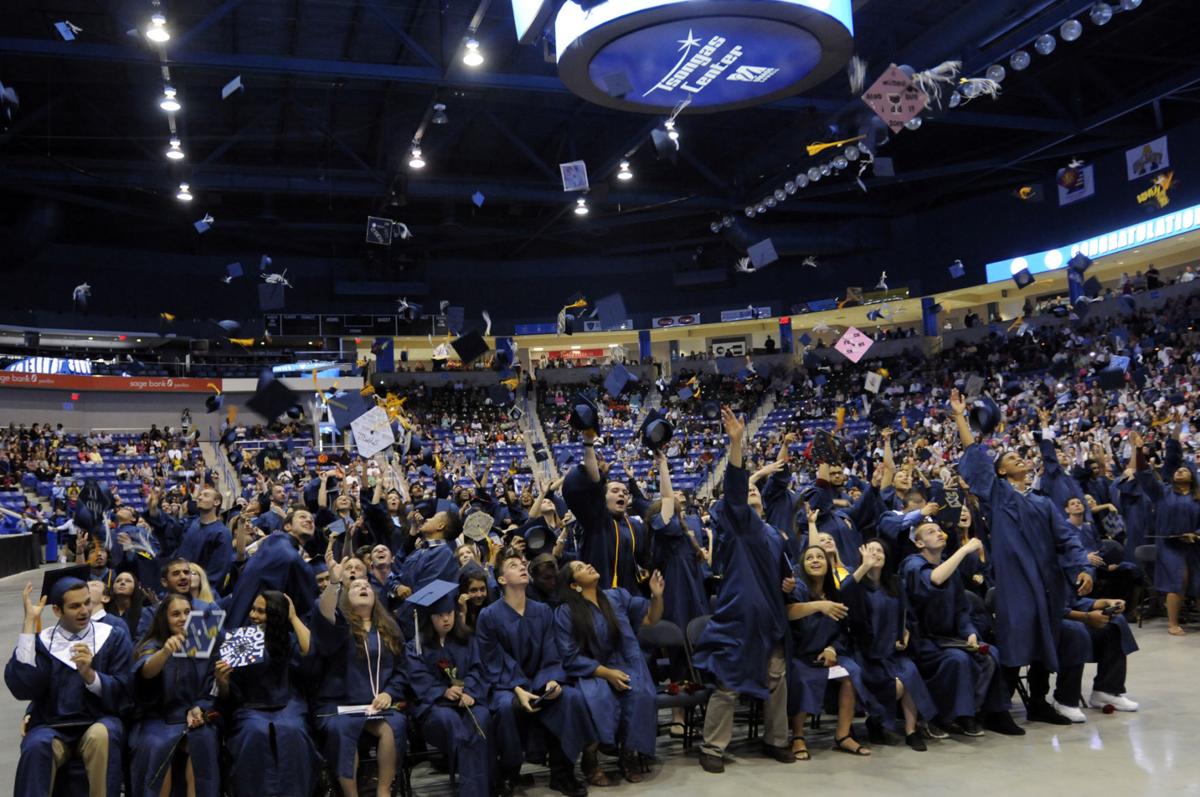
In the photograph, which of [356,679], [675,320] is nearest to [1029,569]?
[356,679]

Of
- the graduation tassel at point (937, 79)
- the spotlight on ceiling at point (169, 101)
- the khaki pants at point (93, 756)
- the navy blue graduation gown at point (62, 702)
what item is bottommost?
the khaki pants at point (93, 756)

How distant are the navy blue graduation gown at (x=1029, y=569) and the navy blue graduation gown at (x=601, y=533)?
7.73ft

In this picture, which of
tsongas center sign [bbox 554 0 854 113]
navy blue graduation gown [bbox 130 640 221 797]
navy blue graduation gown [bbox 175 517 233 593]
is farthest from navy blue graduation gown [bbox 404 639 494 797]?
tsongas center sign [bbox 554 0 854 113]

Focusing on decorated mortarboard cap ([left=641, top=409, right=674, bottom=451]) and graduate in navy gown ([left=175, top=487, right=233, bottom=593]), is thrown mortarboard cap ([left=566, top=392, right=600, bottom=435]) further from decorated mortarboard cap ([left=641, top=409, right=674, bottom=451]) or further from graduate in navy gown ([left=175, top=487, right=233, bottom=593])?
graduate in navy gown ([left=175, top=487, right=233, bottom=593])

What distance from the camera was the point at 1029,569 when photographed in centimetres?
597

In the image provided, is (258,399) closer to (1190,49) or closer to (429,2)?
(429,2)

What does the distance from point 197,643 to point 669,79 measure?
8542 mm

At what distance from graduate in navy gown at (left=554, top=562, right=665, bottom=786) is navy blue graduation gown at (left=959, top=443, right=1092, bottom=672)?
218cm

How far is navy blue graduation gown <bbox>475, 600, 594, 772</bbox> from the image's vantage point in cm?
507

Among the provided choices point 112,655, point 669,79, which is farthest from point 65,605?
point 669,79

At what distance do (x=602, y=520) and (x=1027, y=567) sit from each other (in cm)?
270

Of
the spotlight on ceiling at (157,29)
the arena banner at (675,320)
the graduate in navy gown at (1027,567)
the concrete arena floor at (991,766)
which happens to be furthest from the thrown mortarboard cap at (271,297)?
the graduate in navy gown at (1027,567)

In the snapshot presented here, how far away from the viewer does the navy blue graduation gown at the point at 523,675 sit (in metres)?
5.07

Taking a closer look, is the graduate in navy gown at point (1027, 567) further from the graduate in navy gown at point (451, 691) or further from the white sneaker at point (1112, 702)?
the graduate in navy gown at point (451, 691)
